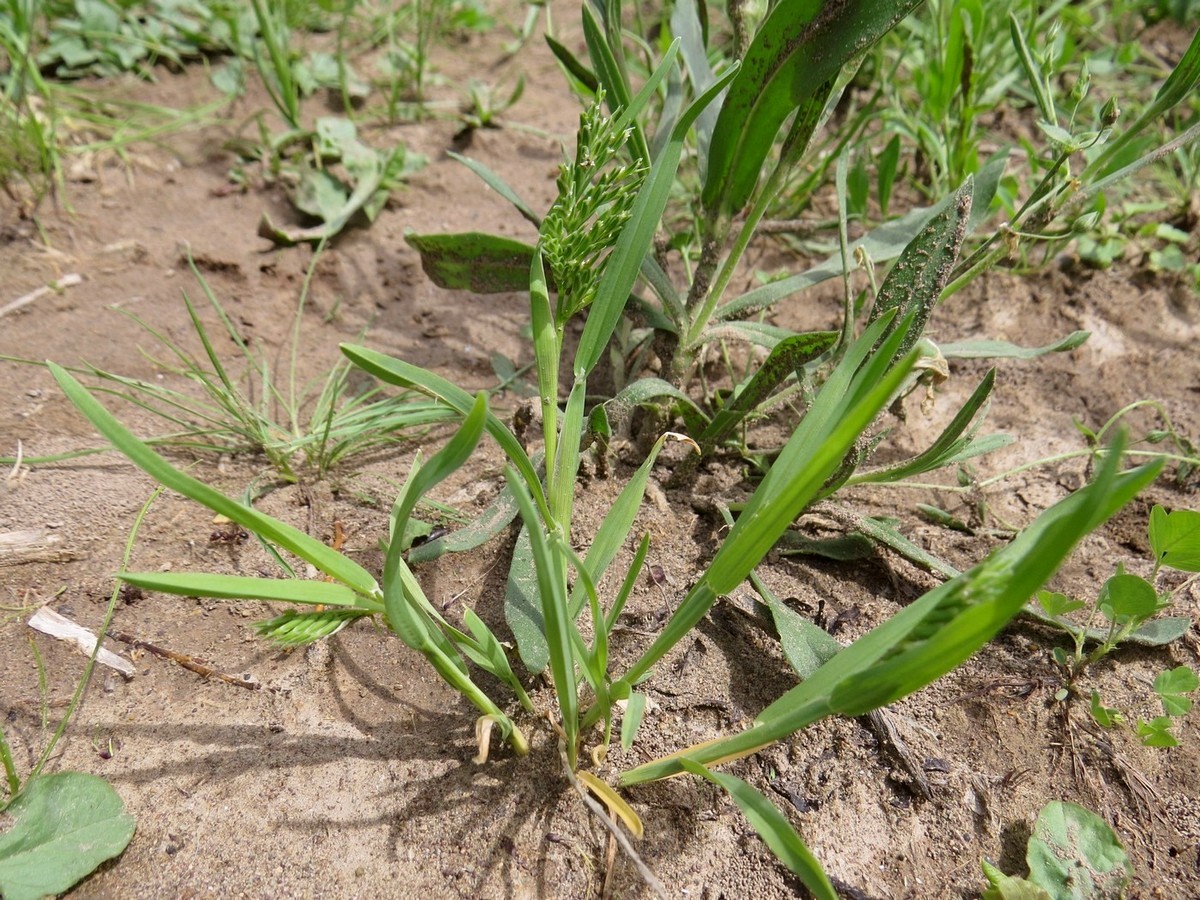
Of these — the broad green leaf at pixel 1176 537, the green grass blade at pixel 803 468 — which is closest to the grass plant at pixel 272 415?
the green grass blade at pixel 803 468

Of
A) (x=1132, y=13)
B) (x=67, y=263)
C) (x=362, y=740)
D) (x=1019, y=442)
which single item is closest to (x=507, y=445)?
(x=362, y=740)

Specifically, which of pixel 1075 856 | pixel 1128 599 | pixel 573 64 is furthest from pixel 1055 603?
pixel 573 64

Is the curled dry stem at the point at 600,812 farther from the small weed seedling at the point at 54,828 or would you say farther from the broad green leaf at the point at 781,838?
the small weed seedling at the point at 54,828

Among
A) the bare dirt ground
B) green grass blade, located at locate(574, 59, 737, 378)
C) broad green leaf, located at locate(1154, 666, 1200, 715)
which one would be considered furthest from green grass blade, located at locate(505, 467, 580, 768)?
broad green leaf, located at locate(1154, 666, 1200, 715)

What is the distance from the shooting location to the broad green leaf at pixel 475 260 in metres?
1.43

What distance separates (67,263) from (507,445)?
147cm

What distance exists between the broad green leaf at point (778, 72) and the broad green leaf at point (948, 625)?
74cm

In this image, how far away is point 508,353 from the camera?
1.78m

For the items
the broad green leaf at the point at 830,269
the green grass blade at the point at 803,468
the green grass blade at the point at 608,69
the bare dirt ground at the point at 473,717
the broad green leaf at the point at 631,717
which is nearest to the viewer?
the green grass blade at the point at 803,468

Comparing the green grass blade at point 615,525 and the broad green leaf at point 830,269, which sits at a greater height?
the broad green leaf at point 830,269

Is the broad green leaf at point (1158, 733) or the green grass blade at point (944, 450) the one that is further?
the green grass blade at point (944, 450)

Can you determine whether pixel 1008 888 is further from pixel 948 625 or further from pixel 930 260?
pixel 930 260

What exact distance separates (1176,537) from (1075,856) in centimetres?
45

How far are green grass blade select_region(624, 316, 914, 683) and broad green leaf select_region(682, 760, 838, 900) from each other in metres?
0.18
